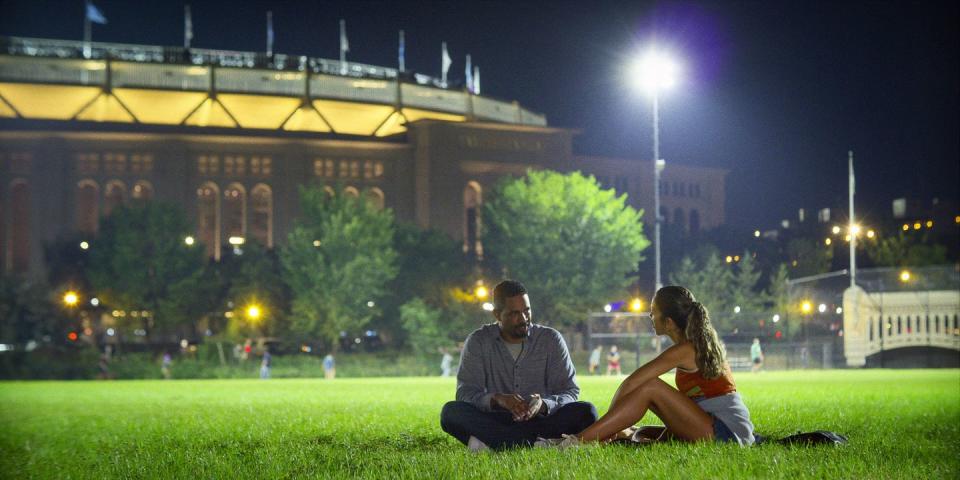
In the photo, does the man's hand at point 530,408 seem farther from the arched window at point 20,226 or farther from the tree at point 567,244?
the arched window at point 20,226

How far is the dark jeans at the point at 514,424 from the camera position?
32.1 feet

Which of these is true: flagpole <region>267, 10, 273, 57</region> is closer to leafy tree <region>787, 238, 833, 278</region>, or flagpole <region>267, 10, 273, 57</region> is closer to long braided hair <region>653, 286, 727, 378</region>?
leafy tree <region>787, 238, 833, 278</region>

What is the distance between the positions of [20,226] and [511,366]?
3944 inches

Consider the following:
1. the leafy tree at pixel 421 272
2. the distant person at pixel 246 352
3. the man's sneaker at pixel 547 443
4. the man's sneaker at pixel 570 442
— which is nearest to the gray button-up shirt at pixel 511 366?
the man's sneaker at pixel 547 443

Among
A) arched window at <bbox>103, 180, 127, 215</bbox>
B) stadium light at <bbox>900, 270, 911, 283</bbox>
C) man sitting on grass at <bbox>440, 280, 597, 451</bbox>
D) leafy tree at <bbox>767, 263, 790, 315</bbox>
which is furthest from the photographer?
arched window at <bbox>103, 180, 127, 215</bbox>

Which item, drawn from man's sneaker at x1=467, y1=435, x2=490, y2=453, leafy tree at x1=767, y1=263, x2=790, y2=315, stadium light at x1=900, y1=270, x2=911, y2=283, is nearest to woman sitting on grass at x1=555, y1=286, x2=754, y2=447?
man's sneaker at x1=467, y1=435, x2=490, y2=453

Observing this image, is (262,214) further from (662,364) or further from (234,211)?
(662,364)

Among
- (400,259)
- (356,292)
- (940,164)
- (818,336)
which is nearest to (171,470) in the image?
(818,336)

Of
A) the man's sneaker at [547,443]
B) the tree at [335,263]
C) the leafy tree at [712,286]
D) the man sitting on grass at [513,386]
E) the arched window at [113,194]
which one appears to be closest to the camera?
the man's sneaker at [547,443]

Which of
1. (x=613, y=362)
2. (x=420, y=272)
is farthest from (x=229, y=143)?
(x=613, y=362)

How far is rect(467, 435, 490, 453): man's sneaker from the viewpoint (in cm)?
979

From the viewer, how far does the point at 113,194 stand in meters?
100

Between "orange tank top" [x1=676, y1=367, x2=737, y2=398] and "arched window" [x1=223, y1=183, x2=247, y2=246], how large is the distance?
95.1 m

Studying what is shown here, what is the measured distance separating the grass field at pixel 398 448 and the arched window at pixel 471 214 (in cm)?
8190
